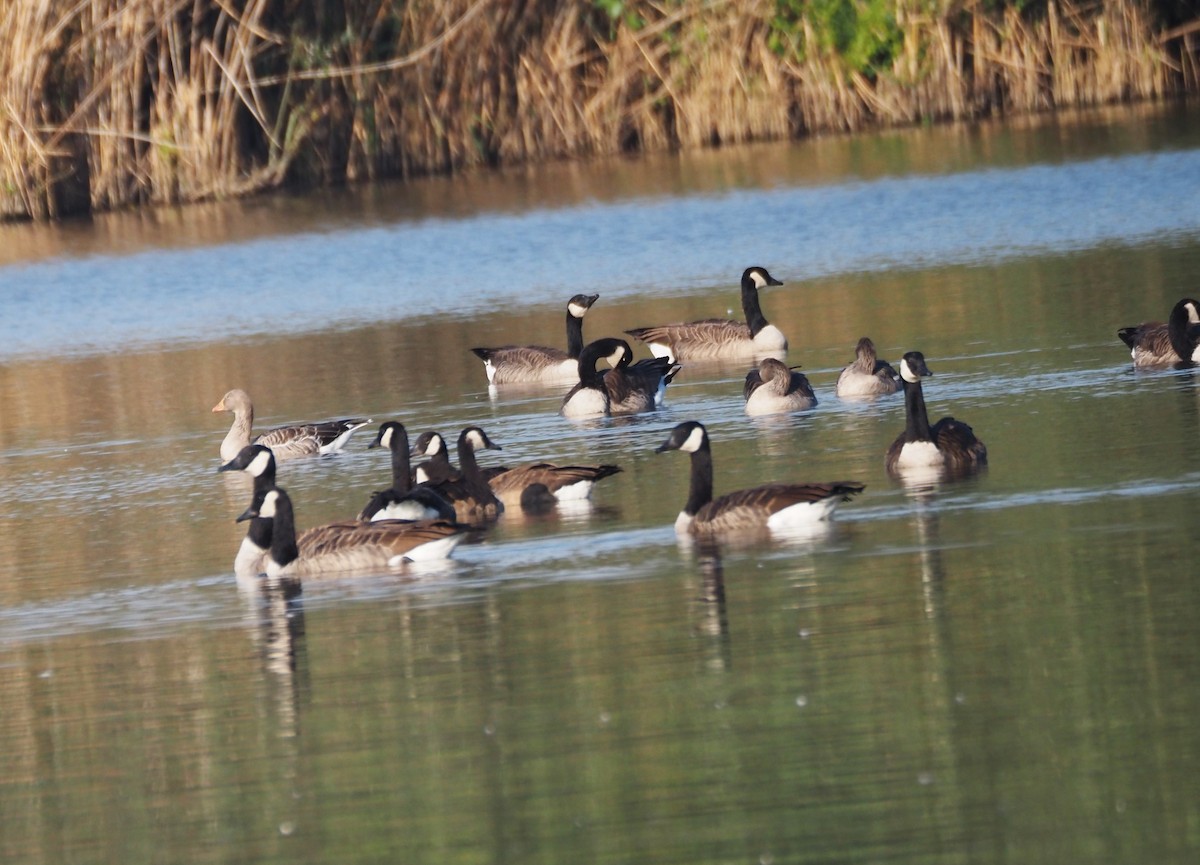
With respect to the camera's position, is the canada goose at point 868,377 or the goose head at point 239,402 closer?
the canada goose at point 868,377

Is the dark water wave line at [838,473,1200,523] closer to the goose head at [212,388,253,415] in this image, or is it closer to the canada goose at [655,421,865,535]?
the canada goose at [655,421,865,535]

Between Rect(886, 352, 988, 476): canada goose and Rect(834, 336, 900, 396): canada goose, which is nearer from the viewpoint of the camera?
Rect(886, 352, 988, 476): canada goose

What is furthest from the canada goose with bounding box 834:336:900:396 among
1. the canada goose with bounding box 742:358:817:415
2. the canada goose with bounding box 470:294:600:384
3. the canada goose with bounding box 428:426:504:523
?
the canada goose with bounding box 428:426:504:523

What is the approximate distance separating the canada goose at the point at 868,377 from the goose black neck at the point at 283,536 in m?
5.77

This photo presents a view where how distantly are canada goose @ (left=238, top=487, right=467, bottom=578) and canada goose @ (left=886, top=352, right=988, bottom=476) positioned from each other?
2.87 m

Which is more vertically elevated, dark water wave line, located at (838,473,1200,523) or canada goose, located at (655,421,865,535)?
canada goose, located at (655,421,865,535)

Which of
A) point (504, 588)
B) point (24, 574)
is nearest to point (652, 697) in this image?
point (504, 588)

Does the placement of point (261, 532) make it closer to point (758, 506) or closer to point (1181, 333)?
point (758, 506)

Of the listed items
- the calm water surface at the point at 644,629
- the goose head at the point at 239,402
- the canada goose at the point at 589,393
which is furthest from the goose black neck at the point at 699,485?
the goose head at the point at 239,402

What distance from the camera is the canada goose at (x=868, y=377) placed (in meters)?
16.5

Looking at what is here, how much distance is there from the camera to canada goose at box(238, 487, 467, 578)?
38.8 ft

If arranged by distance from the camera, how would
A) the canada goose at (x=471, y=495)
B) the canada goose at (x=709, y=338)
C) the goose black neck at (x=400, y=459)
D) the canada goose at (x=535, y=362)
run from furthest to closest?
the canada goose at (x=709, y=338)
the canada goose at (x=535, y=362)
the goose black neck at (x=400, y=459)
the canada goose at (x=471, y=495)

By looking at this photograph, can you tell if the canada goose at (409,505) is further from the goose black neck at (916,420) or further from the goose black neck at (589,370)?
the goose black neck at (589,370)

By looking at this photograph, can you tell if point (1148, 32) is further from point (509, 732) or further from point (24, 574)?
point (509, 732)
